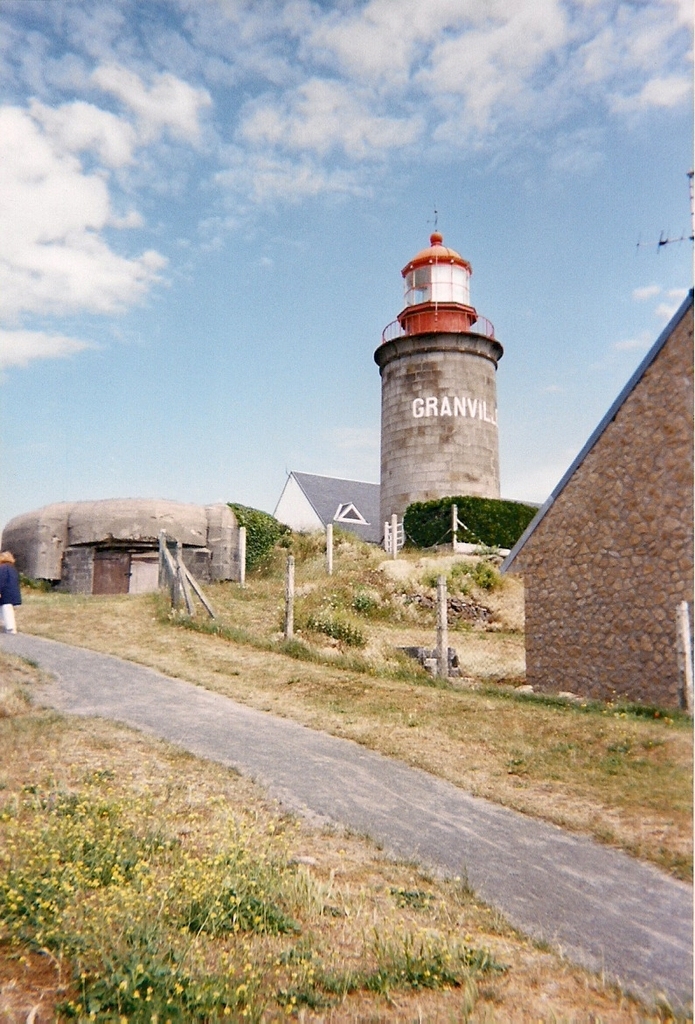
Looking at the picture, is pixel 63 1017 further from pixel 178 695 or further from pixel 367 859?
pixel 178 695

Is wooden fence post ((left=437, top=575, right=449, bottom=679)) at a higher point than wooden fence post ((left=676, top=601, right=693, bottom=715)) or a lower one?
lower

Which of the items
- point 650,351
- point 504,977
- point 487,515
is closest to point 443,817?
point 504,977

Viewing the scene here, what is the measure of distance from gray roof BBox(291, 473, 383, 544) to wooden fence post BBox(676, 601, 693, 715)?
4144 cm

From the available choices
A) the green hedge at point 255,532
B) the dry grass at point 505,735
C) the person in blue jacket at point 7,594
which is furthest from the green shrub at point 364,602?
the person in blue jacket at point 7,594

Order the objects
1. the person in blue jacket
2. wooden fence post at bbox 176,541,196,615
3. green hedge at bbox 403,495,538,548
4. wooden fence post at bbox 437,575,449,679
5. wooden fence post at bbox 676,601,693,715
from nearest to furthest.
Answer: wooden fence post at bbox 676,601,693,715 → wooden fence post at bbox 437,575,449,679 → the person in blue jacket → green hedge at bbox 403,495,538,548 → wooden fence post at bbox 176,541,196,615

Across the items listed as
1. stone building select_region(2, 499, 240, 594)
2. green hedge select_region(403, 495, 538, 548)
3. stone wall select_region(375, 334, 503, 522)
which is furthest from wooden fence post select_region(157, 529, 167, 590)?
stone wall select_region(375, 334, 503, 522)

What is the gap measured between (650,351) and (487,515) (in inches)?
584

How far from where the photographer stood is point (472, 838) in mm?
2930

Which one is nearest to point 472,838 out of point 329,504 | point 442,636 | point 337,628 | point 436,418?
point 442,636

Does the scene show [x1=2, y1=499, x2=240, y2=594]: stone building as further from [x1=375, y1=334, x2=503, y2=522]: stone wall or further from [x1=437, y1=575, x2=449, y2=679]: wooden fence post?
[x1=437, y1=575, x2=449, y2=679]: wooden fence post

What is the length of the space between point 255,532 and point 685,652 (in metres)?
27.1

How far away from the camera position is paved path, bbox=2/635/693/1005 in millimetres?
1971

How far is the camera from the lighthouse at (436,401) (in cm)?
3009

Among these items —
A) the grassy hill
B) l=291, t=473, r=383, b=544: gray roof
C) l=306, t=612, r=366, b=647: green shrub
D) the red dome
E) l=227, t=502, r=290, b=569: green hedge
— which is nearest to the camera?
the grassy hill
